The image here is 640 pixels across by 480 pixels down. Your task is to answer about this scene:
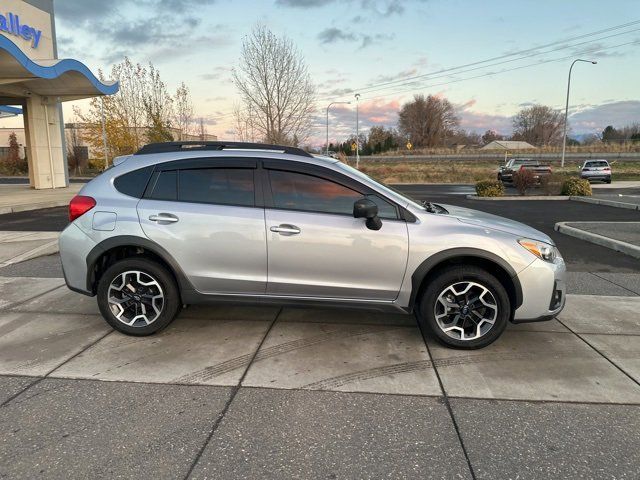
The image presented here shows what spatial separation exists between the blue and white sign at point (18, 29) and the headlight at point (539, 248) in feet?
71.6

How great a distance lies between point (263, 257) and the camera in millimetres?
4000

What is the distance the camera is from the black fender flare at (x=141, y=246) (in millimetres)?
4070

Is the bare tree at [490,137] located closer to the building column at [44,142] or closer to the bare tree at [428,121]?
the bare tree at [428,121]

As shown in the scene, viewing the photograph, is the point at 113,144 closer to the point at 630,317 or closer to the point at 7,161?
the point at 7,161

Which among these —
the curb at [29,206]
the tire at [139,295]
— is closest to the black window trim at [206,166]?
the tire at [139,295]

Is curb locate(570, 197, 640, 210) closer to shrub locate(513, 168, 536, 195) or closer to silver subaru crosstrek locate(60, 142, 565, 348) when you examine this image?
shrub locate(513, 168, 536, 195)

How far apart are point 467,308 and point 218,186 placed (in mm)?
2498

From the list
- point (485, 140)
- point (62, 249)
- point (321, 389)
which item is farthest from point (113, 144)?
point (485, 140)

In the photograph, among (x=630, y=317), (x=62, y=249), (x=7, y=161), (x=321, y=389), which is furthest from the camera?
(x=7, y=161)

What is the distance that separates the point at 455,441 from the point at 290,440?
3.29 ft

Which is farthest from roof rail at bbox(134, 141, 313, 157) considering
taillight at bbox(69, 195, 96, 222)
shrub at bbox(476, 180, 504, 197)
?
shrub at bbox(476, 180, 504, 197)

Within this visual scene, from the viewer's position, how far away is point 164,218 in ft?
13.4

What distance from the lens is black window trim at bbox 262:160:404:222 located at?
398 centimetres

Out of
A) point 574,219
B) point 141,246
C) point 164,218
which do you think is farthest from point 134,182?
point 574,219
